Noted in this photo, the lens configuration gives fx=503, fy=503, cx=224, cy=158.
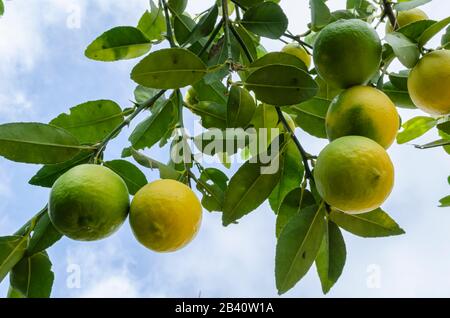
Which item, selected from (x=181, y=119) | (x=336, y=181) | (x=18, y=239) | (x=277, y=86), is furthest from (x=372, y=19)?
(x=18, y=239)

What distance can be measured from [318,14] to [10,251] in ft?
3.48

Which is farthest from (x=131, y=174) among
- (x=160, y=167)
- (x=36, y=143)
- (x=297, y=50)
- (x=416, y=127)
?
(x=416, y=127)

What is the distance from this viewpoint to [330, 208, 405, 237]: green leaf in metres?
1.12

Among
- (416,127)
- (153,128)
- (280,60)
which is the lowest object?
(416,127)

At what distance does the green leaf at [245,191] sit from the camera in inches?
46.6

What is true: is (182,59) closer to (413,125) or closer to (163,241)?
(163,241)

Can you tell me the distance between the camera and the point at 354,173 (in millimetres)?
899

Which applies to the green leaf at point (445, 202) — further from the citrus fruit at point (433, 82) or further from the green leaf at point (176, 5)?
the green leaf at point (176, 5)

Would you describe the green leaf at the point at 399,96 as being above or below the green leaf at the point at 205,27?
below

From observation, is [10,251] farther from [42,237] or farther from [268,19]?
[268,19]

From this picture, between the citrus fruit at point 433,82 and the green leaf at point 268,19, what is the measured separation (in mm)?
437

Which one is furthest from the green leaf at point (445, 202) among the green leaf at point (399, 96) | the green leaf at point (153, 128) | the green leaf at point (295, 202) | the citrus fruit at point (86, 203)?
the citrus fruit at point (86, 203)

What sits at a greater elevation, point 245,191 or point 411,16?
point 411,16

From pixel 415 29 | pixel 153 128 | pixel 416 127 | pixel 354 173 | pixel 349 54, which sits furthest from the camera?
pixel 416 127
